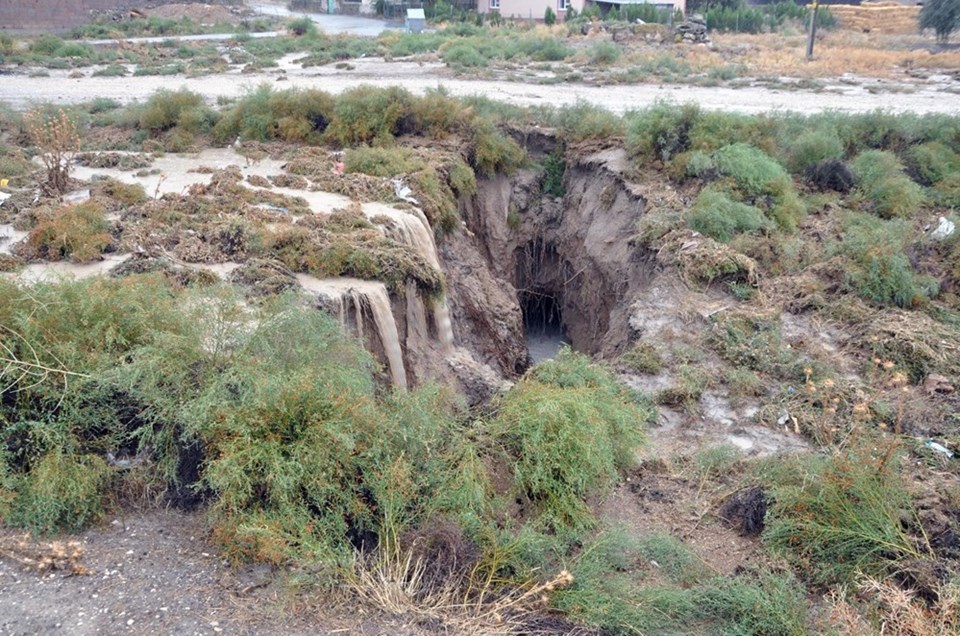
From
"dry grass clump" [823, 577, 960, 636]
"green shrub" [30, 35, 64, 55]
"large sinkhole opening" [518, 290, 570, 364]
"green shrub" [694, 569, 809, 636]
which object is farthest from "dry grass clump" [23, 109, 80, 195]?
"green shrub" [30, 35, 64, 55]

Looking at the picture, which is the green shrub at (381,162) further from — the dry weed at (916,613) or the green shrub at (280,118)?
the dry weed at (916,613)

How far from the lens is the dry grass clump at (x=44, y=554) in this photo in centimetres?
514

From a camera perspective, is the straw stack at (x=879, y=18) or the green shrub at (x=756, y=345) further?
the straw stack at (x=879, y=18)

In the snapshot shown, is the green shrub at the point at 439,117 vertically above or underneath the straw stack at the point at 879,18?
underneath

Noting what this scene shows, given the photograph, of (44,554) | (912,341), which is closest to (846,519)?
(912,341)

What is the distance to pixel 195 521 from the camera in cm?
574

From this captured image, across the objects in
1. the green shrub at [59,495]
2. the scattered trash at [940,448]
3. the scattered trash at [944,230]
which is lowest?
the scattered trash at [940,448]

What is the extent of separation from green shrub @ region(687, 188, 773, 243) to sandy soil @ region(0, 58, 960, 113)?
6.06 meters

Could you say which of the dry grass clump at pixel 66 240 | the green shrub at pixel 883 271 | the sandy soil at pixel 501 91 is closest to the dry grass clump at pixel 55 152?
the dry grass clump at pixel 66 240

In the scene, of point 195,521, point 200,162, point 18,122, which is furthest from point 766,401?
point 18,122

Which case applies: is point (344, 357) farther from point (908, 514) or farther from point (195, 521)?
point (908, 514)

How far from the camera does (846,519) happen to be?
6062 mm

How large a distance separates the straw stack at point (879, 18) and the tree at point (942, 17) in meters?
3.43

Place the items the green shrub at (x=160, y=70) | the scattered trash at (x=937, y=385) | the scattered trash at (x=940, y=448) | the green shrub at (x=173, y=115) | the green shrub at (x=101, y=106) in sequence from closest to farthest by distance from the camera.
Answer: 1. the scattered trash at (x=940, y=448)
2. the scattered trash at (x=937, y=385)
3. the green shrub at (x=173, y=115)
4. the green shrub at (x=101, y=106)
5. the green shrub at (x=160, y=70)
